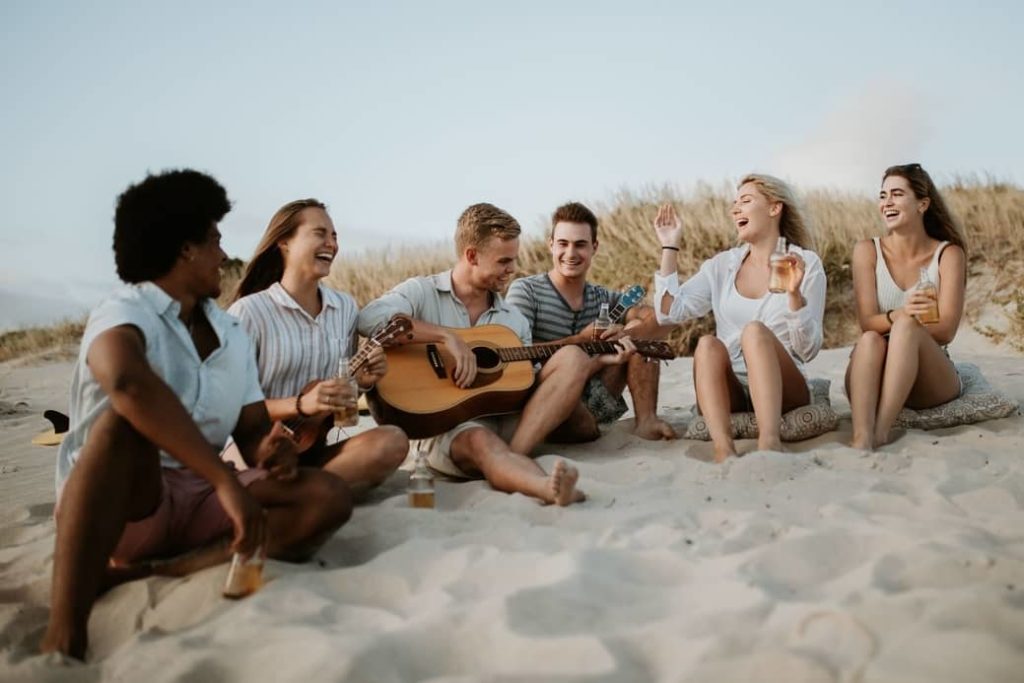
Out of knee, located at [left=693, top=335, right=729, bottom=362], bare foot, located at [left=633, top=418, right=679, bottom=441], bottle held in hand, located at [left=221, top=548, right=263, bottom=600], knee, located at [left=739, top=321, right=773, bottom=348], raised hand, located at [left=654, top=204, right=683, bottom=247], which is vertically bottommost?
bare foot, located at [left=633, top=418, right=679, bottom=441]

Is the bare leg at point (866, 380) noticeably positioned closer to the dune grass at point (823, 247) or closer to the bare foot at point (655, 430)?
the bare foot at point (655, 430)

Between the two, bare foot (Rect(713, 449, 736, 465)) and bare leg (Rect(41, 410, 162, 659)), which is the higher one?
bare leg (Rect(41, 410, 162, 659))

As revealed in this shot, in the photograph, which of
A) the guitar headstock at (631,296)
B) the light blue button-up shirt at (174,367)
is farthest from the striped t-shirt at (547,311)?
the light blue button-up shirt at (174,367)

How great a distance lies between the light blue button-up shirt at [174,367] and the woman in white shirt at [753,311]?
2219 millimetres

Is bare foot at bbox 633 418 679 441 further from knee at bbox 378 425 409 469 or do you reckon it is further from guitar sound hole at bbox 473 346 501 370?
knee at bbox 378 425 409 469

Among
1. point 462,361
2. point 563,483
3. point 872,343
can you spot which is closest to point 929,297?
point 872,343

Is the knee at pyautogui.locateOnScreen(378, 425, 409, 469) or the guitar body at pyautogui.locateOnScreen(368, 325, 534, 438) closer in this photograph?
the knee at pyautogui.locateOnScreen(378, 425, 409, 469)

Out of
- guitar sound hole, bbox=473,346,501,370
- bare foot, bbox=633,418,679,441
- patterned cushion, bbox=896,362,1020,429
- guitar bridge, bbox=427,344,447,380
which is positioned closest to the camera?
guitar bridge, bbox=427,344,447,380

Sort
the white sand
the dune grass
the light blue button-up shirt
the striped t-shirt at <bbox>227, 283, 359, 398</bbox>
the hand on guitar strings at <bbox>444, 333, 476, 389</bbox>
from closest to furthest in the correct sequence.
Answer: the white sand
the light blue button-up shirt
the striped t-shirt at <bbox>227, 283, 359, 398</bbox>
the hand on guitar strings at <bbox>444, 333, 476, 389</bbox>
the dune grass

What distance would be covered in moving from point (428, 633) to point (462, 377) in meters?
2.18

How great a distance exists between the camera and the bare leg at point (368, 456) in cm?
375

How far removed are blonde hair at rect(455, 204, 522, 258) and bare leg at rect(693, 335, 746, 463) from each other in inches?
44.6

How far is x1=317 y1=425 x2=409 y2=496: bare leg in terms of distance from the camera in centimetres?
375

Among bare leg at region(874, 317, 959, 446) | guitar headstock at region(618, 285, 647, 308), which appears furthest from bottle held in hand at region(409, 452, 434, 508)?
bare leg at region(874, 317, 959, 446)
